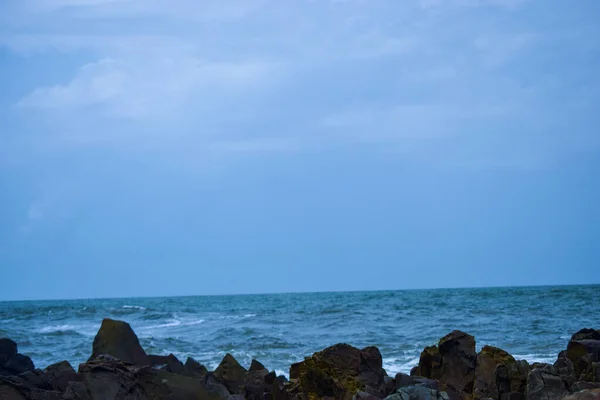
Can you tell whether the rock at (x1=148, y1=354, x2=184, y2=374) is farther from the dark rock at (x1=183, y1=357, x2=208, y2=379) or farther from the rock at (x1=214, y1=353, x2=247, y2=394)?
the rock at (x1=214, y1=353, x2=247, y2=394)

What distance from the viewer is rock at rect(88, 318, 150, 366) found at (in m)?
8.65

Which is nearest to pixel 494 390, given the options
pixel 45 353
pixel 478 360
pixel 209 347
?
pixel 478 360

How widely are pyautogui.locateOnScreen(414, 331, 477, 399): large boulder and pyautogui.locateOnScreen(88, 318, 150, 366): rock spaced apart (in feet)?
11.5

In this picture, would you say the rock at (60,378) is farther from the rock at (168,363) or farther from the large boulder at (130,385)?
the rock at (168,363)

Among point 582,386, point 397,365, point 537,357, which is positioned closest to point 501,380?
point 582,386

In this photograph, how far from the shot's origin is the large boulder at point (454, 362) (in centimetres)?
827

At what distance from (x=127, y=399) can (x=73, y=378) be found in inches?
50.8

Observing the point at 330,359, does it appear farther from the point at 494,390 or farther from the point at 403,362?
the point at 403,362

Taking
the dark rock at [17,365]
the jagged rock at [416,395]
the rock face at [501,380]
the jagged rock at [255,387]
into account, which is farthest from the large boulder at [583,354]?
the dark rock at [17,365]

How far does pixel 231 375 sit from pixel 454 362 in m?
2.67

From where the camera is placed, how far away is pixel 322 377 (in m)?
7.59

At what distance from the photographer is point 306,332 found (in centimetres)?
2006

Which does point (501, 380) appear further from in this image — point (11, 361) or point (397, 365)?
point (11, 361)

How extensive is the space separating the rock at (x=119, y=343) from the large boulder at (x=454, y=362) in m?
3.50
